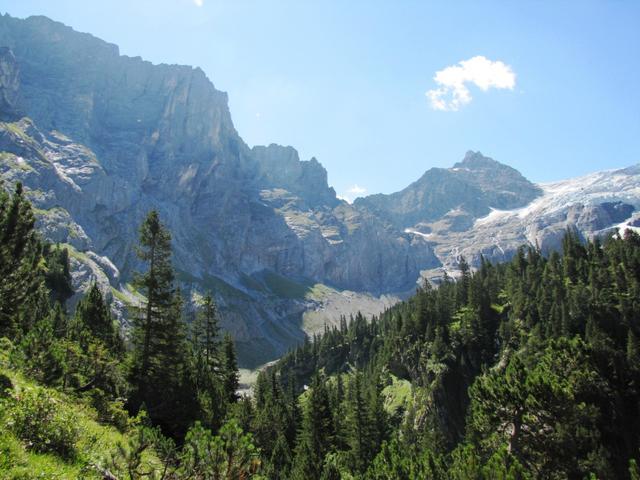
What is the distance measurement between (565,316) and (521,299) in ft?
64.1

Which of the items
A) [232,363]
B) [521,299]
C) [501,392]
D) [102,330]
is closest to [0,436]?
[501,392]

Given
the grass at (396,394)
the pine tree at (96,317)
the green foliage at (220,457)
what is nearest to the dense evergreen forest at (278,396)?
the green foliage at (220,457)

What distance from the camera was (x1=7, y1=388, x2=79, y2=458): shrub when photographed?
35.9 ft

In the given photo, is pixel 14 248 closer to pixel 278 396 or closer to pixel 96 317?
pixel 96 317

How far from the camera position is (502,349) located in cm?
8138

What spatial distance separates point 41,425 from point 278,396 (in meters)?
66.3

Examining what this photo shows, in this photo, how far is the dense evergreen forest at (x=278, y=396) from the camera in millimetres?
11156

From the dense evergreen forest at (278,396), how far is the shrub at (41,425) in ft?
0.11

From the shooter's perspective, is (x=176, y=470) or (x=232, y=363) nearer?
(x=176, y=470)

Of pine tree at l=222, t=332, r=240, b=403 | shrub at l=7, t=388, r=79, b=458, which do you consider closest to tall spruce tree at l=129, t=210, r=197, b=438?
shrub at l=7, t=388, r=79, b=458

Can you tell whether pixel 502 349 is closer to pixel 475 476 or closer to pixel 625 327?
pixel 625 327

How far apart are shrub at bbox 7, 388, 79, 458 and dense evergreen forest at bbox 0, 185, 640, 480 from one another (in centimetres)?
3

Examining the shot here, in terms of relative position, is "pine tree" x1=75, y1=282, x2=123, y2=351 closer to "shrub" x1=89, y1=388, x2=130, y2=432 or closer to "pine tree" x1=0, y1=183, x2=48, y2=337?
"pine tree" x1=0, y1=183, x2=48, y2=337

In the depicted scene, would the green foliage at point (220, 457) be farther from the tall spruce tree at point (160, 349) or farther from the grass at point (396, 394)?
the grass at point (396, 394)
